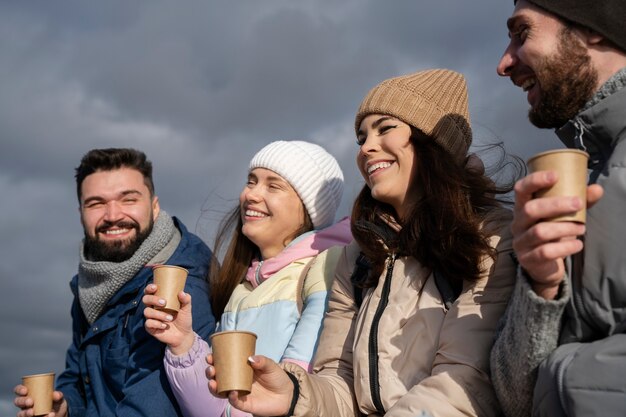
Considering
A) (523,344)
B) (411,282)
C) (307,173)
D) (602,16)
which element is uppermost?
(307,173)

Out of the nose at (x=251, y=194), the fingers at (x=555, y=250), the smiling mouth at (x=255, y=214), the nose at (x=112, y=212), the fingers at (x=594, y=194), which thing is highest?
the nose at (x=112, y=212)

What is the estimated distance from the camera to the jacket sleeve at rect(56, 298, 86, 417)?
624 centimetres

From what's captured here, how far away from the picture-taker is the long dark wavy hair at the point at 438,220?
4.00 m

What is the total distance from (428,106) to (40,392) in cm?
340

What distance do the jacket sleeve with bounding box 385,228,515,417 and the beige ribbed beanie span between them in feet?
3.47

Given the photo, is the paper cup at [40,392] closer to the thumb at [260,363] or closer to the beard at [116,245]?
the beard at [116,245]

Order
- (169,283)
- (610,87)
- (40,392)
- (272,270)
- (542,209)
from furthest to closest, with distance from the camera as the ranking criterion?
(272,270) < (40,392) < (169,283) < (610,87) < (542,209)

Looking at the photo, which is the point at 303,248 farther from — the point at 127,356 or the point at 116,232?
the point at 116,232

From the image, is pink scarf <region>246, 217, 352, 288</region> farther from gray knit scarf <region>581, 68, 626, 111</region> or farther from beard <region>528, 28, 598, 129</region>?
gray knit scarf <region>581, 68, 626, 111</region>

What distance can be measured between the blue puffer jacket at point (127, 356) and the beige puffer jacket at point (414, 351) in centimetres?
169

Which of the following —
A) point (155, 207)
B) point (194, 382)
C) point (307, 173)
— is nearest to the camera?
point (194, 382)

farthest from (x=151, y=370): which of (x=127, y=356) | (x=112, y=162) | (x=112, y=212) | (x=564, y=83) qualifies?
(x=564, y=83)

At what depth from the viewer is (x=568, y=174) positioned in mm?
2678

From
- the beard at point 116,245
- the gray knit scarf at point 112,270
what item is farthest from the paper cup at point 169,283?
the beard at point 116,245
